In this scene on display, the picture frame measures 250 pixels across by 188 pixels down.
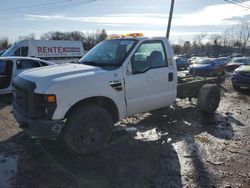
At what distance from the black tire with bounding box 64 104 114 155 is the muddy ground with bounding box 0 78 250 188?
203 millimetres

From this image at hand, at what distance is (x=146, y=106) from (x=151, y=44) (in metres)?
1.32

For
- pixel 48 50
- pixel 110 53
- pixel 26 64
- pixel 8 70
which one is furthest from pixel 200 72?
pixel 110 53

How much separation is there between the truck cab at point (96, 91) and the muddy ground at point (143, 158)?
0.47m

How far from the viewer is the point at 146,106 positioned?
5.70 meters

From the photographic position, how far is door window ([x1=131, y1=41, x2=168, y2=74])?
539cm

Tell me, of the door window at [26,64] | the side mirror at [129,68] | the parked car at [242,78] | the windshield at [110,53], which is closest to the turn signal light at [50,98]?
the windshield at [110,53]

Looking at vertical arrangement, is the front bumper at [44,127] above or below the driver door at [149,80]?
below

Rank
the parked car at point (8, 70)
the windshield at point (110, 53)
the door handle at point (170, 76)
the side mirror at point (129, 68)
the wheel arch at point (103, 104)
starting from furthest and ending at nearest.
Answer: the parked car at point (8, 70)
the door handle at point (170, 76)
the windshield at point (110, 53)
the side mirror at point (129, 68)
the wheel arch at point (103, 104)

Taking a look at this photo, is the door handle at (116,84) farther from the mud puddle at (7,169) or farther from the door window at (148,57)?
the mud puddle at (7,169)

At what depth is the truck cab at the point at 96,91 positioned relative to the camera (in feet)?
14.1

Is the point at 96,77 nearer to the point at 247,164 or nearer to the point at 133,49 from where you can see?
the point at 133,49

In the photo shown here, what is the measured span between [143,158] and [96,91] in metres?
1.44

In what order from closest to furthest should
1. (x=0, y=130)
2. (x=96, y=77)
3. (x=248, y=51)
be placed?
(x=96, y=77) < (x=0, y=130) < (x=248, y=51)

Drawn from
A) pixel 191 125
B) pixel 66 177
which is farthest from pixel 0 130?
pixel 191 125
